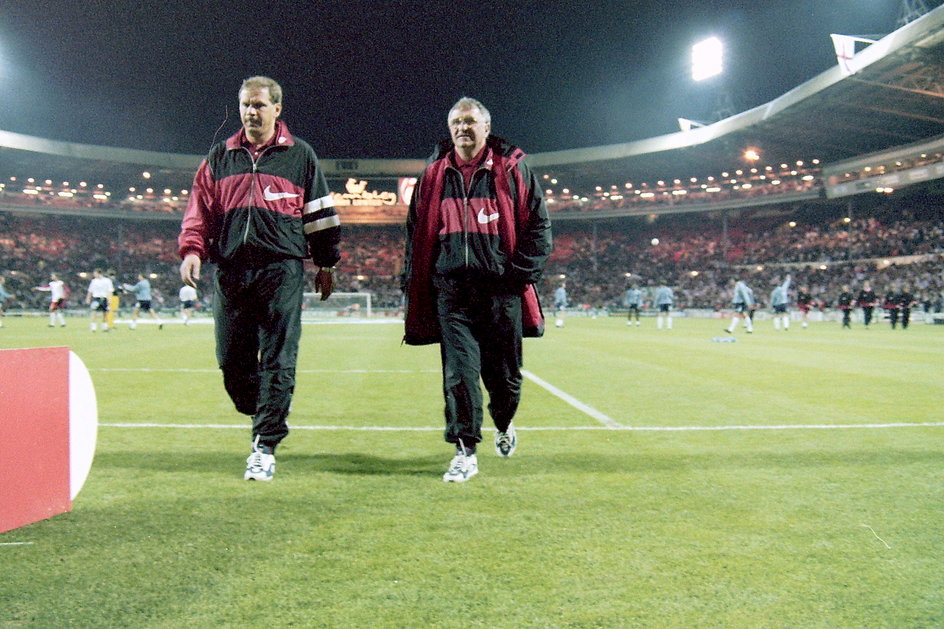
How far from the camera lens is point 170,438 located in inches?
184

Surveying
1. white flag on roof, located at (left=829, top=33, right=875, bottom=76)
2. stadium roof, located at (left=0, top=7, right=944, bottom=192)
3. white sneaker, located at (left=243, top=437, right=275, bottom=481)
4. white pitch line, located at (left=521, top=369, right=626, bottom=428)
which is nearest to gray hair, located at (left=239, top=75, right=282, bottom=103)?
white sneaker, located at (left=243, top=437, right=275, bottom=481)

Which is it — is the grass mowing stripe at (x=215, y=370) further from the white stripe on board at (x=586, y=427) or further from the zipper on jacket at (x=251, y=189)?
the zipper on jacket at (x=251, y=189)

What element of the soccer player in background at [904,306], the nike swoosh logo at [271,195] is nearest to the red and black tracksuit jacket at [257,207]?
the nike swoosh logo at [271,195]

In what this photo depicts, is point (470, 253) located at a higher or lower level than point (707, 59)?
lower

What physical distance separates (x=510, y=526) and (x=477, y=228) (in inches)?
66.1

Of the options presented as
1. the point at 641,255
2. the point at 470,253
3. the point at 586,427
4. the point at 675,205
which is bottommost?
the point at 586,427

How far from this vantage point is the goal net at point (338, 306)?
33375mm

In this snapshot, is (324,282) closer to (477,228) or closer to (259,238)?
(259,238)

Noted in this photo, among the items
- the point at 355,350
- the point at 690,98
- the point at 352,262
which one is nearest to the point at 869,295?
the point at 355,350

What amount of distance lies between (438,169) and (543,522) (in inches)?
79.3

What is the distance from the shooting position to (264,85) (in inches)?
154

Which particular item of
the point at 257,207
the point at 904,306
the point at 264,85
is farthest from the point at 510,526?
the point at 904,306

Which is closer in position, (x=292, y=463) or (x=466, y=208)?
(x=466, y=208)

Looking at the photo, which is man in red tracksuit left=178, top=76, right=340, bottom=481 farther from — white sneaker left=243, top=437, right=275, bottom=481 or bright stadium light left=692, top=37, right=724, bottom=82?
bright stadium light left=692, top=37, right=724, bottom=82
